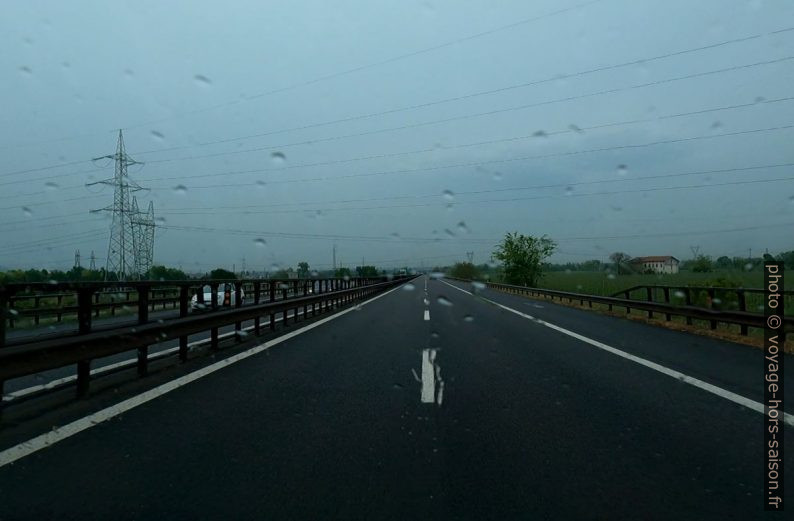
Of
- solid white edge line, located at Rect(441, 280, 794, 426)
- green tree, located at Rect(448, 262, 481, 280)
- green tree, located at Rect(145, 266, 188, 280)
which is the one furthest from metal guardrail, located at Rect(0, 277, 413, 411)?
green tree, located at Rect(448, 262, 481, 280)

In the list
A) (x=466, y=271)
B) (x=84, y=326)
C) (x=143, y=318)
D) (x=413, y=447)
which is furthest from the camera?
(x=466, y=271)

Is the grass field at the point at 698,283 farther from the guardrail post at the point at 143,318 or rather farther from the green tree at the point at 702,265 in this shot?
the guardrail post at the point at 143,318

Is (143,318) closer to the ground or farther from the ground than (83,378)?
farther from the ground

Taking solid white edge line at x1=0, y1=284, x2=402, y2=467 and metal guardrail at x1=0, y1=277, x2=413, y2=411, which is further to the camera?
metal guardrail at x1=0, y1=277, x2=413, y2=411

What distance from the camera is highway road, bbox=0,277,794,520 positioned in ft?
10.9

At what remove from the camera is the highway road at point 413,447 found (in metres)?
3.33

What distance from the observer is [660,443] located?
14.8 ft

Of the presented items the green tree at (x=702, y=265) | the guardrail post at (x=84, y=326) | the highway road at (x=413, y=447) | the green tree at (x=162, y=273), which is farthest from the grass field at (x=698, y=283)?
the guardrail post at (x=84, y=326)

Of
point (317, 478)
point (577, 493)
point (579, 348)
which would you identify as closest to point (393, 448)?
point (317, 478)

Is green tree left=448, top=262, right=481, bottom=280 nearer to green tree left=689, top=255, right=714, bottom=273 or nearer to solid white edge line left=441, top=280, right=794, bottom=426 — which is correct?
green tree left=689, top=255, right=714, bottom=273

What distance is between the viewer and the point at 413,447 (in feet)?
14.4

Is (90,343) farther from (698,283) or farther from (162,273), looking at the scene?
(698,283)

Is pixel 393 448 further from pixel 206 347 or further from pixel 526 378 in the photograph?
pixel 206 347

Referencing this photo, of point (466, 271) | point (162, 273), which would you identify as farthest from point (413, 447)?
point (466, 271)
